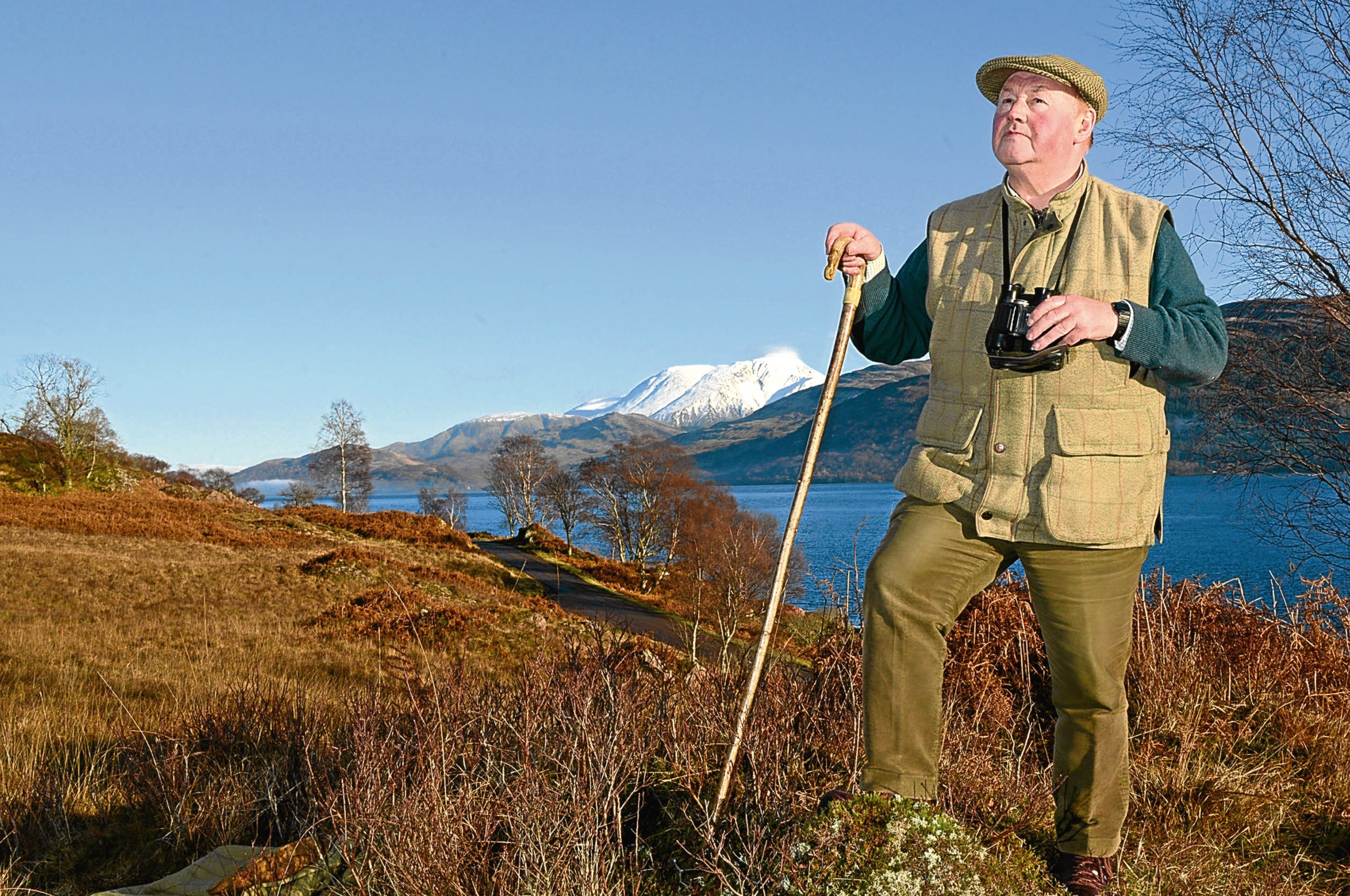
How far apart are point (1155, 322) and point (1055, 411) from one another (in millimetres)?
312

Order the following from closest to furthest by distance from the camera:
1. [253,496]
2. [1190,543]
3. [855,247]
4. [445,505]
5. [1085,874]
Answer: [1085,874] → [855,247] → [1190,543] → [253,496] → [445,505]

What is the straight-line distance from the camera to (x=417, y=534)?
27.9 meters

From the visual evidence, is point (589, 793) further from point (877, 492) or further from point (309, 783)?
point (877, 492)

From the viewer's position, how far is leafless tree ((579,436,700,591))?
132 ft

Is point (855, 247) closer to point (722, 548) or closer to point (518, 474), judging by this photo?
point (722, 548)

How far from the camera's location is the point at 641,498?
138ft

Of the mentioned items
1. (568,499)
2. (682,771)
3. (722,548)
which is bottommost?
(722,548)

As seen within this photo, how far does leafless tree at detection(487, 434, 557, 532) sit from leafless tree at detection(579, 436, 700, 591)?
8.43 meters

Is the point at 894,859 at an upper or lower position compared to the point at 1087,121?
lower

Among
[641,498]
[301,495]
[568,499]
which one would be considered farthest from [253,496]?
[641,498]

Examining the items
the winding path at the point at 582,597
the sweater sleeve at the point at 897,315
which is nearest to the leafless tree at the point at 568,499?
the winding path at the point at 582,597

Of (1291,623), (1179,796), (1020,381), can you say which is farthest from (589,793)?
(1291,623)

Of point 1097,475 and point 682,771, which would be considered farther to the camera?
point 682,771

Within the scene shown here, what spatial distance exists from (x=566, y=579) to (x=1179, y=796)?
24790 millimetres
